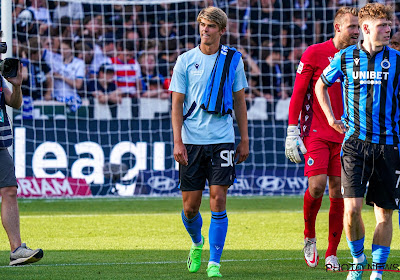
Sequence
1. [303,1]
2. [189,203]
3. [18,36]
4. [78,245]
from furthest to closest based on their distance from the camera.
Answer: [303,1] < [18,36] < [78,245] < [189,203]

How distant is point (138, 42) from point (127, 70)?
2.07 ft

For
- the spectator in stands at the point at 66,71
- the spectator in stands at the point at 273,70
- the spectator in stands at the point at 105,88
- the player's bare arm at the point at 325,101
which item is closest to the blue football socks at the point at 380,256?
the player's bare arm at the point at 325,101

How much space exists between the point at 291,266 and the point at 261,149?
703cm

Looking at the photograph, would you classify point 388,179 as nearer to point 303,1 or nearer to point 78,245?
point 78,245

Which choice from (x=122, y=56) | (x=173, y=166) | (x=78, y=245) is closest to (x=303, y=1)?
(x=122, y=56)

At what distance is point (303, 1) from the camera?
51.1 feet

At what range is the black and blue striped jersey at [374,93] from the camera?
5.25 m

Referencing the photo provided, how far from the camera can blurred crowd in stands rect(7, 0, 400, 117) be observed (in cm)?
1438

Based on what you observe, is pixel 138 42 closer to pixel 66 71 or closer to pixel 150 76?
pixel 150 76

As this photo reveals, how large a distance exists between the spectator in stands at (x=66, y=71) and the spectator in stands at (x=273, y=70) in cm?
329

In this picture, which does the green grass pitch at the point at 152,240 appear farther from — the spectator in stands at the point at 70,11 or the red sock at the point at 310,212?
the spectator in stands at the point at 70,11

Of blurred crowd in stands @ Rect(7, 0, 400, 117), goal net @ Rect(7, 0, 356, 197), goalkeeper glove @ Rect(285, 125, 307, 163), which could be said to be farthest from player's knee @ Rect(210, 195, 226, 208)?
blurred crowd in stands @ Rect(7, 0, 400, 117)

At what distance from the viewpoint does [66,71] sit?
1463 centimetres

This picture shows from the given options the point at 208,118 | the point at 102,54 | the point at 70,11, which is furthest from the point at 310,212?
the point at 70,11
